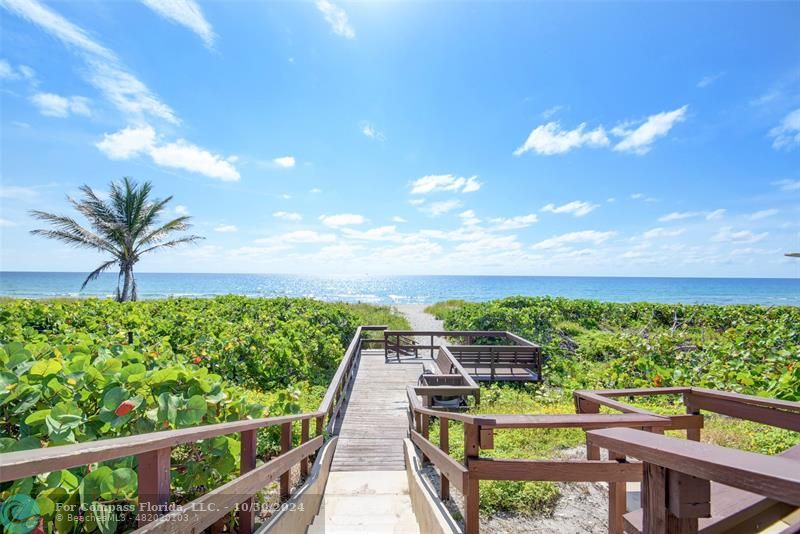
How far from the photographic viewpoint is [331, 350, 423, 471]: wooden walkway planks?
176 inches

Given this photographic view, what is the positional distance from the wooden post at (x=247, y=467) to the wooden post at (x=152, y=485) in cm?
74

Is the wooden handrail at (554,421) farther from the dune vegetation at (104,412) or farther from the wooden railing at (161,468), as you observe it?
the dune vegetation at (104,412)

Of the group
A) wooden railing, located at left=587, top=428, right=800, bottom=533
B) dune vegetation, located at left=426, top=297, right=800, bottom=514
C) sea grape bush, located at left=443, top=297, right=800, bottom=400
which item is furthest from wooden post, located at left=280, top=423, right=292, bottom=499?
sea grape bush, located at left=443, top=297, right=800, bottom=400

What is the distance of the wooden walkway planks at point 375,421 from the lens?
4.46m

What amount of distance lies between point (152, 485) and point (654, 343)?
399 inches

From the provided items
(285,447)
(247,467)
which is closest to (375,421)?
(285,447)

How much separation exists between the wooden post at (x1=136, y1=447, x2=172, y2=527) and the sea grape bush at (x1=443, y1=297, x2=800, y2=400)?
255 inches

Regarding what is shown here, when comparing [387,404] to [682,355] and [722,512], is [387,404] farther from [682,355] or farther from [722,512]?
[682,355]

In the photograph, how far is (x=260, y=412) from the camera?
259 cm

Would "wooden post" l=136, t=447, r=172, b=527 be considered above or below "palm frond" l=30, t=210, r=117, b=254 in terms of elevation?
below

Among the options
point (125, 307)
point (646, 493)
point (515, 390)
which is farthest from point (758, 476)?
point (125, 307)

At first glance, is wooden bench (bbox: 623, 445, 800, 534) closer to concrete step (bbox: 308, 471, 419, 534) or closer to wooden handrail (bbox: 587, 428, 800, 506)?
wooden handrail (bbox: 587, 428, 800, 506)

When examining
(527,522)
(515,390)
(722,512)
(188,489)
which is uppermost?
(722,512)

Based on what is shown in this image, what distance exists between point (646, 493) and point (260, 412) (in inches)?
96.4
